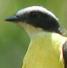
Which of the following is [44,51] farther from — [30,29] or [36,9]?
[36,9]

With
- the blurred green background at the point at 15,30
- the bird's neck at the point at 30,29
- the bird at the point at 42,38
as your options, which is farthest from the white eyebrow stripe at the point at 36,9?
the blurred green background at the point at 15,30

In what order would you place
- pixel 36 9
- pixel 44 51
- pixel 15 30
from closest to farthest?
pixel 44 51 → pixel 36 9 → pixel 15 30

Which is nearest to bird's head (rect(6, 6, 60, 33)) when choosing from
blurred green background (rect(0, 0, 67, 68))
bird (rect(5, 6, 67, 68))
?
bird (rect(5, 6, 67, 68))

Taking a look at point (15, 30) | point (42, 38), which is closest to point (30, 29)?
point (42, 38)

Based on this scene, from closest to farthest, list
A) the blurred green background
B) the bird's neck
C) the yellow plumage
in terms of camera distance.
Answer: the yellow plumage → the bird's neck → the blurred green background

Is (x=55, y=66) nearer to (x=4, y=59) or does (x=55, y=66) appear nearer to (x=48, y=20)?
(x=48, y=20)

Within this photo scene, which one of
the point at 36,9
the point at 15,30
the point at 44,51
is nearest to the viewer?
the point at 44,51

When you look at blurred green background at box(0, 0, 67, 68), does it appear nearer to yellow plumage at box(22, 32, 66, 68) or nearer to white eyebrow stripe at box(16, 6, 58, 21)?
white eyebrow stripe at box(16, 6, 58, 21)
